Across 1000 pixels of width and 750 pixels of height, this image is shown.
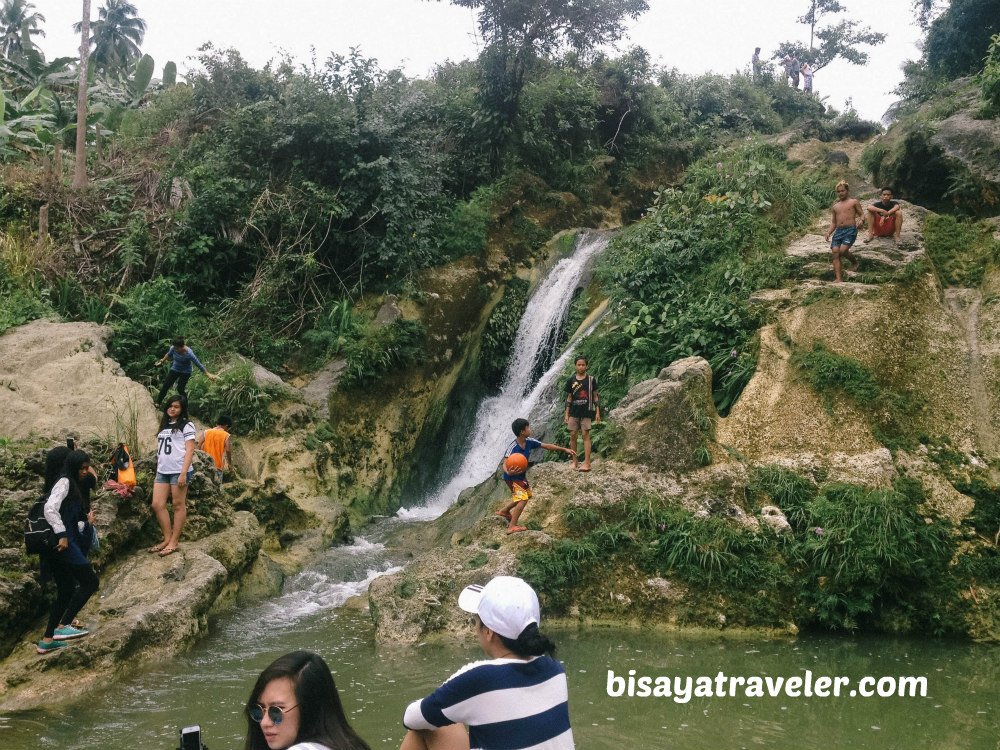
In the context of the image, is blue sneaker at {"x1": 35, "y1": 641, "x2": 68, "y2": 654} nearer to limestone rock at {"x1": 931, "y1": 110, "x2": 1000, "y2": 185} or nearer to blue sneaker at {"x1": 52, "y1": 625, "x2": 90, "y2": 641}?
blue sneaker at {"x1": 52, "y1": 625, "x2": 90, "y2": 641}

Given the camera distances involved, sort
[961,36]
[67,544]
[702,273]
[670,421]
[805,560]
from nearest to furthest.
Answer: [67,544] < [805,560] < [670,421] < [702,273] < [961,36]

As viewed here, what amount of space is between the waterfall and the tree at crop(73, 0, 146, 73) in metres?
35.4

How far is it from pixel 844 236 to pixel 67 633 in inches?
404

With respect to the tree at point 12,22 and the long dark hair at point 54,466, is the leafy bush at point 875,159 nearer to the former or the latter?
the long dark hair at point 54,466

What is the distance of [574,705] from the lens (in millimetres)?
6066

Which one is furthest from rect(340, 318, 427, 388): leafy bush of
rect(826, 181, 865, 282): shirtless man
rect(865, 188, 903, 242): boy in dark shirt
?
rect(865, 188, 903, 242): boy in dark shirt

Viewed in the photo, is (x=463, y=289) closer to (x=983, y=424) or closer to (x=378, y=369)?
(x=378, y=369)

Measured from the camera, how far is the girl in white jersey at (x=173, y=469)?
8.45 meters

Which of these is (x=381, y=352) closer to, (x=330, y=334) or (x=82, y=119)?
(x=330, y=334)

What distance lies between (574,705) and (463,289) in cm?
1134

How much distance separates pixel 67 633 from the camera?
662 cm

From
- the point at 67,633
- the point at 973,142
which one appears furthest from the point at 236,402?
the point at 973,142

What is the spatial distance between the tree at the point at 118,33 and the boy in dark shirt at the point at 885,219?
134 ft

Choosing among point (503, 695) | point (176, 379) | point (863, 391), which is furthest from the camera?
point (176, 379)
